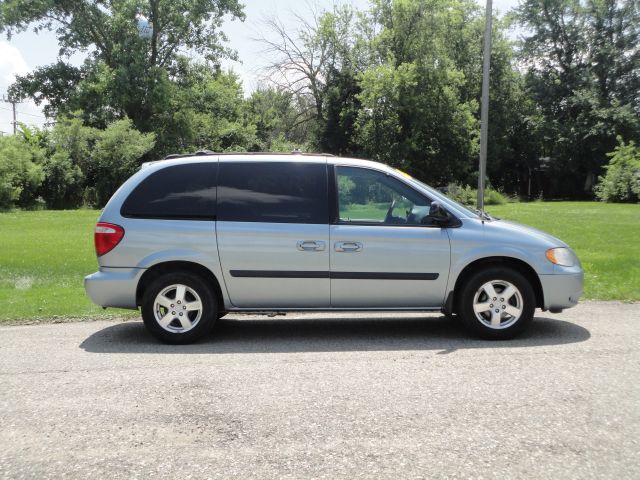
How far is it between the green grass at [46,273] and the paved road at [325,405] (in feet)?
4.19

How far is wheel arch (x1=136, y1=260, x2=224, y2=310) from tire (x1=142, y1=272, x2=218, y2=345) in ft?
0.28

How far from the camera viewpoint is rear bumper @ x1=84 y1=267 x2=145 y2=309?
246 inches

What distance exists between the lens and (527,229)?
6.52m

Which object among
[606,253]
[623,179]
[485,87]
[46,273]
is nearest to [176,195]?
[46,273]

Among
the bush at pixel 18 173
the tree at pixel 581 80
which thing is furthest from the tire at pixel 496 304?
the tree at pixel 581 80

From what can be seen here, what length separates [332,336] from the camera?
21.8 ft

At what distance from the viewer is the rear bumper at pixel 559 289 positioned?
246 inches

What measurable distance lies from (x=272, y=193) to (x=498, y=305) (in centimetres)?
258

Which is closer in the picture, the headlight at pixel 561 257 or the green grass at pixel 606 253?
the headlight at pixel 561 257

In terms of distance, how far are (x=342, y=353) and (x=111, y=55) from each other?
1672 inches

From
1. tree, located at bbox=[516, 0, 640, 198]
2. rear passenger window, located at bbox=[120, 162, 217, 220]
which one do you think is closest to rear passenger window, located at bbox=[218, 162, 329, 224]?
rear passenger window, located at bbox=[120, 162, 217, 220]

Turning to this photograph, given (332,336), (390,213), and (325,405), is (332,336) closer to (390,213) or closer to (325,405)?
(390,213)

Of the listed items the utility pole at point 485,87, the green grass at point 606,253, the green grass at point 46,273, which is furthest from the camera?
the utility pole at point 485,87

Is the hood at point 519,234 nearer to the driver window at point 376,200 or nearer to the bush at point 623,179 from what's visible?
the driver window at point 376,200
